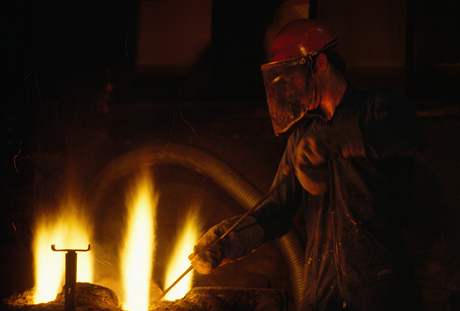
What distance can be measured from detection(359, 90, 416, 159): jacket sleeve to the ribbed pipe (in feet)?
8.10

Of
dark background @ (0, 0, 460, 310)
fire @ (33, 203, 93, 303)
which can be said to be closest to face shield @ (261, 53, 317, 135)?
dark background @ (0, 0, 460, 310)

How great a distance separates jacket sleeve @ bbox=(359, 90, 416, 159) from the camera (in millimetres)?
3631

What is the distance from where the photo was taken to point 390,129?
3.65 m

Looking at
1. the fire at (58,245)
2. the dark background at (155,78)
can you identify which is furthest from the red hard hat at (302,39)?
the fire at (58,245)

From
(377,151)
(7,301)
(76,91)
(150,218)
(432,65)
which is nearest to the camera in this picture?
(377,151)

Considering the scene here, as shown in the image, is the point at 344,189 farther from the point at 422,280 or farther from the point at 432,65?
the point at 432,65

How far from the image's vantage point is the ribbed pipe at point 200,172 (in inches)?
233

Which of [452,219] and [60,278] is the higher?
[452,219]

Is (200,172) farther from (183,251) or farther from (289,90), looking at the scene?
(289,90)

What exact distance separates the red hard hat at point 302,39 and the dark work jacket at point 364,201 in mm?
478

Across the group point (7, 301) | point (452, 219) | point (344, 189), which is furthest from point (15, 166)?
point (452, 219)

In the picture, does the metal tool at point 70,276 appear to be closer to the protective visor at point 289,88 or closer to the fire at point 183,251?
the protective visor at point 289,88

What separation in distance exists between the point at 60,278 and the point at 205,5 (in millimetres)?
4343

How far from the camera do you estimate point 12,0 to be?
24.7ft
